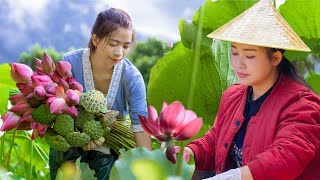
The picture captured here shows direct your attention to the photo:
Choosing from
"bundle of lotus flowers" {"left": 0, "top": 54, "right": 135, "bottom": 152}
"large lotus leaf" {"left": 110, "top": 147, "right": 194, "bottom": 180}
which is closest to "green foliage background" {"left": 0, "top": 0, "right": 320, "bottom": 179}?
"bundle of lotus flowers" {"left": 0, "top": 54, "right": 135, "bottom": 152}

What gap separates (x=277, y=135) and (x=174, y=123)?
0.54 m

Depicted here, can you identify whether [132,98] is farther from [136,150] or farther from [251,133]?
[136,150]

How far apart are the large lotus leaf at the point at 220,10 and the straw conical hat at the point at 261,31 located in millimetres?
529

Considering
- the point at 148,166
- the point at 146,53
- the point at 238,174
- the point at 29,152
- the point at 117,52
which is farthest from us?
the point at 146,53

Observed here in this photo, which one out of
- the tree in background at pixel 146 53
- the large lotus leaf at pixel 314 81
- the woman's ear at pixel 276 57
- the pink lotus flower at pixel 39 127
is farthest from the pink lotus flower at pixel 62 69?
the tree in background at pixel 146 53

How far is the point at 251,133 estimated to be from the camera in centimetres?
111

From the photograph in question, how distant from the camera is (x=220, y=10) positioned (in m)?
1.62

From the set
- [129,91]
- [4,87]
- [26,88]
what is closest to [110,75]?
[129,91]

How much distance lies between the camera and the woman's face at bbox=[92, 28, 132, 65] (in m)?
1.39

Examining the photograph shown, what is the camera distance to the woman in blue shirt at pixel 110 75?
1400 mm

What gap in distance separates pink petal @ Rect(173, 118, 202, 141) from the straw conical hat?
0.47 metres

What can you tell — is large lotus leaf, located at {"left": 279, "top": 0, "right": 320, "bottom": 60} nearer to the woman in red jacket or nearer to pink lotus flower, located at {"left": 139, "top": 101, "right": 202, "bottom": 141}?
the woman in red jacket

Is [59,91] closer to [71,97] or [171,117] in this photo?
[71,97]

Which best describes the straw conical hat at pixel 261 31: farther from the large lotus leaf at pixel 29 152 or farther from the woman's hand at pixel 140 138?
the large lotus leaf at pixel 29 152
